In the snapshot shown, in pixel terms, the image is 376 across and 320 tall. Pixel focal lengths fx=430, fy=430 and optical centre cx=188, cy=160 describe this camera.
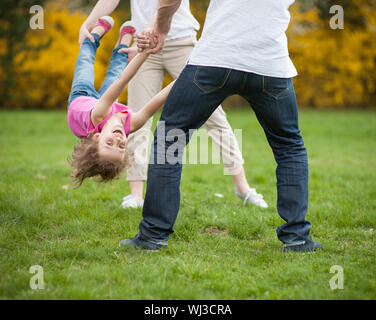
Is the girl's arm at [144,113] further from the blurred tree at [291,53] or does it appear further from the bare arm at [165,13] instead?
the blurred tree at [291,53]

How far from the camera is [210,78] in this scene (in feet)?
8.27

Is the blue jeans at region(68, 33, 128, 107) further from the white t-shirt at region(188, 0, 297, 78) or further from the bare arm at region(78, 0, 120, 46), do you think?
the white t-shirt at region(188, 0, 297, 78)

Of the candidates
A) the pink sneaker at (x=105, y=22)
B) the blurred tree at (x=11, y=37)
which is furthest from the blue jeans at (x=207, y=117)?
the blurred tree at (x=11, y=37)

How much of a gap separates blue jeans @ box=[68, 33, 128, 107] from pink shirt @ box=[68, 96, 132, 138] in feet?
0.48

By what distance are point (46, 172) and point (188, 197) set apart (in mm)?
2023

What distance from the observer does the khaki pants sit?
3.74 metres

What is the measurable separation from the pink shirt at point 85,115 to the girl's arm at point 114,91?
0.05m

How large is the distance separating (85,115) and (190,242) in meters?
1.22

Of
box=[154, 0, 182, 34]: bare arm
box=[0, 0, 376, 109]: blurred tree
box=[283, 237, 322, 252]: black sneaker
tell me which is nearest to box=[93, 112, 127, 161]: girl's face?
box=[154, 0, 182, 34]: bare arm

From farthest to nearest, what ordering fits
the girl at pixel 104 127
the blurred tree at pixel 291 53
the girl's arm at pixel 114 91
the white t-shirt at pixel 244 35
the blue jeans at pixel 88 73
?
the blurred tree at pixel 291 53, the blue jeans at pixel 88 73, the girl at pixel 104 127, the girl's arm at pixel 114 91, the white t-shirt at pixel 244 35

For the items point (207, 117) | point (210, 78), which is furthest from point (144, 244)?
point (210, 78)

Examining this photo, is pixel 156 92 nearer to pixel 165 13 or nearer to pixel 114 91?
pixel 114 91

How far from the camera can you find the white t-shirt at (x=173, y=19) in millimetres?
3686
